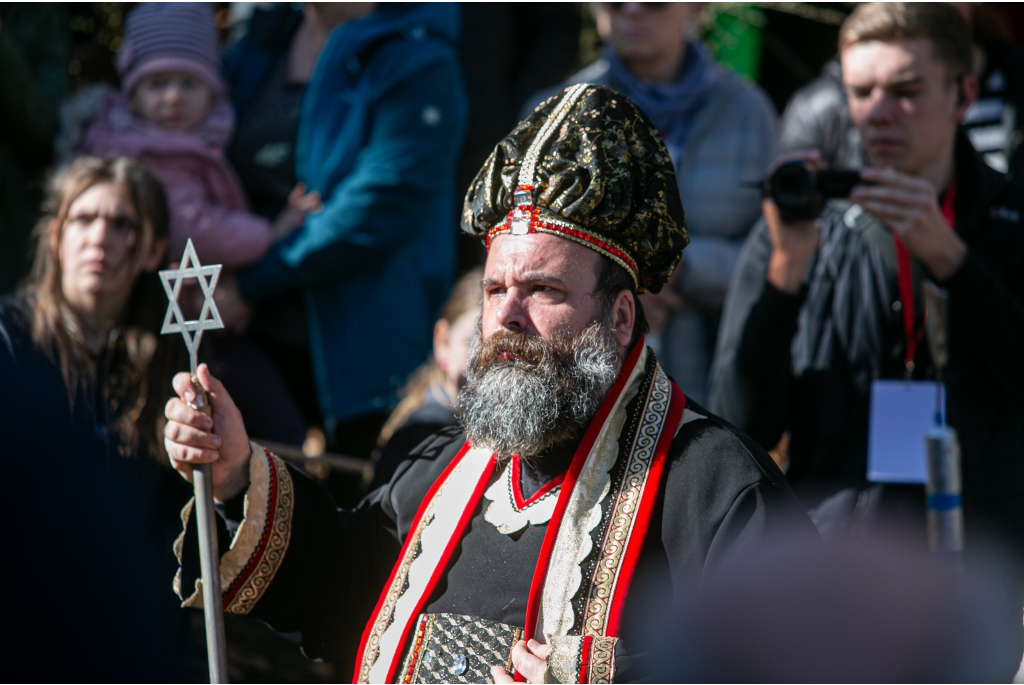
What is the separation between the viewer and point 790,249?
3.14 m

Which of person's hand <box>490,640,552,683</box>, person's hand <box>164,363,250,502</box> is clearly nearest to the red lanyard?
person's hand <box>490,640,552,683</box>

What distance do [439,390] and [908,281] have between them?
4.78ft

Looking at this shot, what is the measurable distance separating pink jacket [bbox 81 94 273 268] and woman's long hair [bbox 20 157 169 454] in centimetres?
43

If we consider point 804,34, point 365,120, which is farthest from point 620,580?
point 804,34

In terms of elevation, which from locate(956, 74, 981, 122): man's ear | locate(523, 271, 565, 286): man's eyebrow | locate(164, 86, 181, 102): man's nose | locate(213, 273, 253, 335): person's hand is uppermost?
locate(164, 86, 181, 102): man's nose

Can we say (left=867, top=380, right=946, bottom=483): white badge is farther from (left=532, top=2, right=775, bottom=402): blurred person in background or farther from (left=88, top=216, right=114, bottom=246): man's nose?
(left=88, top=216, right=114, bottom=246): man's nose

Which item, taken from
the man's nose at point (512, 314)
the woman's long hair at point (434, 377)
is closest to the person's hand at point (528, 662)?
the man's nose at point (512, 314)

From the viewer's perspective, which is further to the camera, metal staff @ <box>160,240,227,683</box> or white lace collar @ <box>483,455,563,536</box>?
white lace collar @ <box>483,455,563,536</box>

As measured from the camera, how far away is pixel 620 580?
223 centimetres

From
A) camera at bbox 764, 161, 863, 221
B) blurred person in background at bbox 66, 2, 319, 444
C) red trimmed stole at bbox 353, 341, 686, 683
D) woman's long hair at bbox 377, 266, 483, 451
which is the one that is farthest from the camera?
blurred person in background at bbox 66, 2, 319, 444

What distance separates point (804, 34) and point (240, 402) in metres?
3.79

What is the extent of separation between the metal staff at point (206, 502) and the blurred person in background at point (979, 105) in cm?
259

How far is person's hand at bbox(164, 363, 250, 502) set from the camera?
2.33 m

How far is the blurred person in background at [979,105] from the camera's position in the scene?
4352 millimetres
